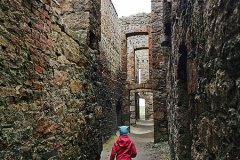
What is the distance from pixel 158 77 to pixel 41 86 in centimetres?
914

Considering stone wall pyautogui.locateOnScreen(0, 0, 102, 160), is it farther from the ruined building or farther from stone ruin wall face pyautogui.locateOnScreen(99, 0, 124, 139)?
stone ruin wall face pyautogui.locateOnScreen(99, 0, 124, 139)

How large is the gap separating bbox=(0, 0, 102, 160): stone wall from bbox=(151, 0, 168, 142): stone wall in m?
7.00

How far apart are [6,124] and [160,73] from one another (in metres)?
9.77

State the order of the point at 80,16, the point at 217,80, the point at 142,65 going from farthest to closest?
the point at 142,65, the point at 80,16, the point at 217,80

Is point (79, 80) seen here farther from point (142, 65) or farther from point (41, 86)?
point (142, 65)

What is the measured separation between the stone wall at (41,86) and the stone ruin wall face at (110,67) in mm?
6493

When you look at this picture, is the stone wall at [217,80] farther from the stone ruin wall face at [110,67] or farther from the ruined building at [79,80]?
the stone ruin wall face at [110,67]

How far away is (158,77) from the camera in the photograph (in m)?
11.6

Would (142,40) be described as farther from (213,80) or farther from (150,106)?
(213,80)

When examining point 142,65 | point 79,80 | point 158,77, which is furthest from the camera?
point 142,65

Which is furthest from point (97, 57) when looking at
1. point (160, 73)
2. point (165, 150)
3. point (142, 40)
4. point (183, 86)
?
point (142, 40)

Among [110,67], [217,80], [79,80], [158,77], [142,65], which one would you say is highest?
[142,65]

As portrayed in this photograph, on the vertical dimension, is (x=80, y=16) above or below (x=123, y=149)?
above

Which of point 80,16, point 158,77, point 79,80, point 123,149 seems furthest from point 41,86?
point 158,77
